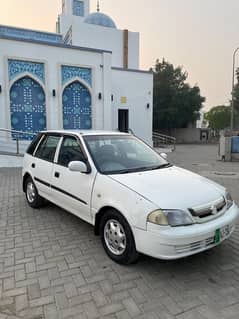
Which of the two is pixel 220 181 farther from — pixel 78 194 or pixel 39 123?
pixel 39 123

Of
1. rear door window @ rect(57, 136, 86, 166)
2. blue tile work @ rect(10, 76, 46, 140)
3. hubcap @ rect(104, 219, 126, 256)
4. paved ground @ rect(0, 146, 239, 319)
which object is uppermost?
blue tile work @ rect(10, 76, 46, 140)

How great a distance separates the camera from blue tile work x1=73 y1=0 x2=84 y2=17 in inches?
1225

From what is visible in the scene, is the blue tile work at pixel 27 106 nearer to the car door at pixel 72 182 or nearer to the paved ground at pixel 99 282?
the car door at pixel 72 182

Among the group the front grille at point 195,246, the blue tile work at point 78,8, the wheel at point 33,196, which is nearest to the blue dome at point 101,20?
the blue tile work at point 78,8

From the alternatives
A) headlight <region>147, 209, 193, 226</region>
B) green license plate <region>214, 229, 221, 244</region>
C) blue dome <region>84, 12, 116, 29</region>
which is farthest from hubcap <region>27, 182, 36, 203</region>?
blue dome <region>84, 12, 116, 29</region>

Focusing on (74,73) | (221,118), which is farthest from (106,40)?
(221,118)

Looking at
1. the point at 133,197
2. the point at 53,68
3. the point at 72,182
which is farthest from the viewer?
the point at 53,68

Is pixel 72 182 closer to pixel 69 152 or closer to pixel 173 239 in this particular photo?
pixel 69 152

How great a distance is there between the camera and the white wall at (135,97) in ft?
56.9

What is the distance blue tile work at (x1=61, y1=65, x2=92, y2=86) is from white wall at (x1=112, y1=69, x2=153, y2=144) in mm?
3390

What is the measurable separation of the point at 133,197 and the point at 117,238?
63 centimetres

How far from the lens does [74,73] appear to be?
1354cm

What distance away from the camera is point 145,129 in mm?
18703

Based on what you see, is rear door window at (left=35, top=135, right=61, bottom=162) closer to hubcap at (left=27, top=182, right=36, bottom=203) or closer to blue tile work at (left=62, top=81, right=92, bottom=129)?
hubcap at (left=27, top=182, right=36, bottom=203)
